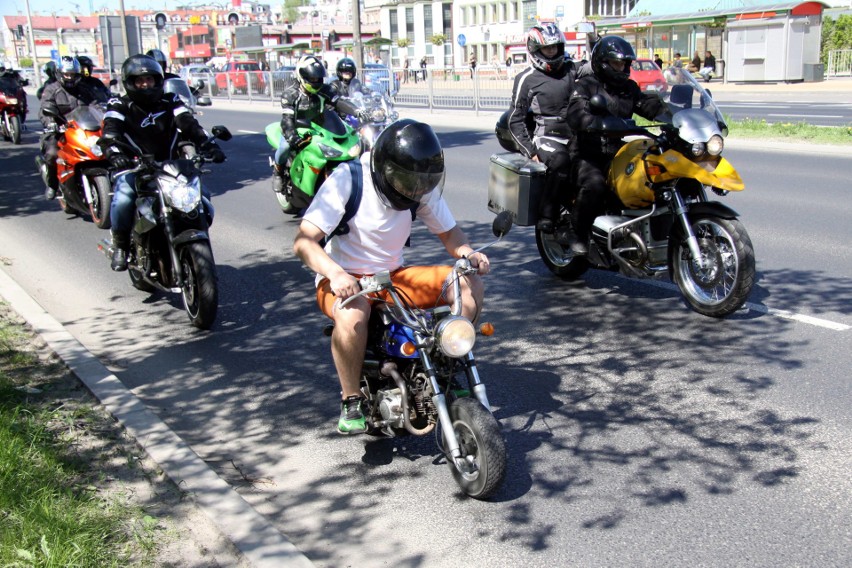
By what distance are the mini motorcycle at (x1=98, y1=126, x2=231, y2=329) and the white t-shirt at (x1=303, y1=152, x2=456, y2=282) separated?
7.20 feet

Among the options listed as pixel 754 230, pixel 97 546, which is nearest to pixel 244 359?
pixel 97 546

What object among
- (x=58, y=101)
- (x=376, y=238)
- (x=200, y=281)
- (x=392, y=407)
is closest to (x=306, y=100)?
(x=200, y=281)

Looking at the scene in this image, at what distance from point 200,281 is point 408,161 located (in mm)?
2950

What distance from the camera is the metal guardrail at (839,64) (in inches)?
1422

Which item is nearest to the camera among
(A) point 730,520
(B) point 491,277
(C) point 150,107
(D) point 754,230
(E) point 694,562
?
(E) point 694,562

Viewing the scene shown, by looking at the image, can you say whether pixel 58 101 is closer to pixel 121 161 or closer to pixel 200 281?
pixel 121 161

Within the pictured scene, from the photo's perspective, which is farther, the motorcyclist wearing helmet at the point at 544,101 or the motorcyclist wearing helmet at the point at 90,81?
the motorcyclist wearing helmet at the point at 90,81

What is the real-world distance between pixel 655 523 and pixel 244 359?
3.24 metres

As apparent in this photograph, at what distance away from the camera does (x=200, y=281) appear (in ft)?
21.2

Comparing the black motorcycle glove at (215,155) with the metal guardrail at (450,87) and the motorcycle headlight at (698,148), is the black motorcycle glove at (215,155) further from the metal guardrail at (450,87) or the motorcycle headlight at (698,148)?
the metal guardrail at (450,87)

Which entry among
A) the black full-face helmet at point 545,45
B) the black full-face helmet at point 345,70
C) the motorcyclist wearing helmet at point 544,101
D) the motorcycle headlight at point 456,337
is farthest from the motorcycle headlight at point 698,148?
the black full-face helmet at point 345,70

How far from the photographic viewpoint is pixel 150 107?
24.3ft

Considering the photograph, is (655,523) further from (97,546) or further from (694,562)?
(97,546)

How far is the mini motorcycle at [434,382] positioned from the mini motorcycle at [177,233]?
8.10ft
